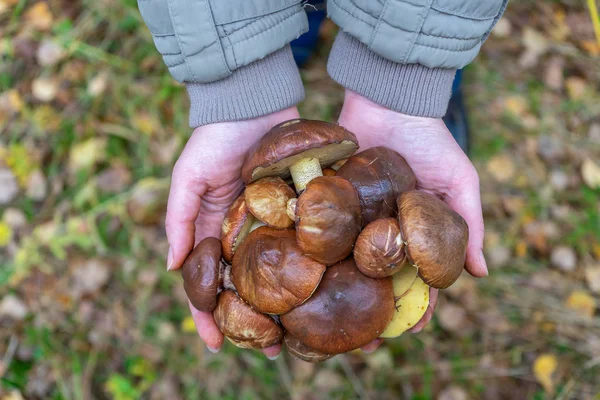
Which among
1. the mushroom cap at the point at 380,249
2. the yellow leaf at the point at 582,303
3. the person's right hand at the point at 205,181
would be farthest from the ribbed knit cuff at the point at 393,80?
the yellow leaf at the point at 582,303

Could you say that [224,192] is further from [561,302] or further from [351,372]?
[561,302]

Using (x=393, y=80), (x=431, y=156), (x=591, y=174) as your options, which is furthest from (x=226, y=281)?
(x=591, y=174)

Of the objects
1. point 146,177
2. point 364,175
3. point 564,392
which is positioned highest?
point 364,175

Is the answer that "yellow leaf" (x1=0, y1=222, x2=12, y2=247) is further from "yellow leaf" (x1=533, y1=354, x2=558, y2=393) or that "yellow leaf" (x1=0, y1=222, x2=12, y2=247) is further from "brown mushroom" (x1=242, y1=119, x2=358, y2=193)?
"yellow leaf" (x1=533, y1=354, x2=558, y2=393)

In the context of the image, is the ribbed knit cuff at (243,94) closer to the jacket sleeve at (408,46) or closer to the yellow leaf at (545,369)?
the jacket sleeve at (408,46)

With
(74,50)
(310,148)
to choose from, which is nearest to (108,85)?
(74,50)
